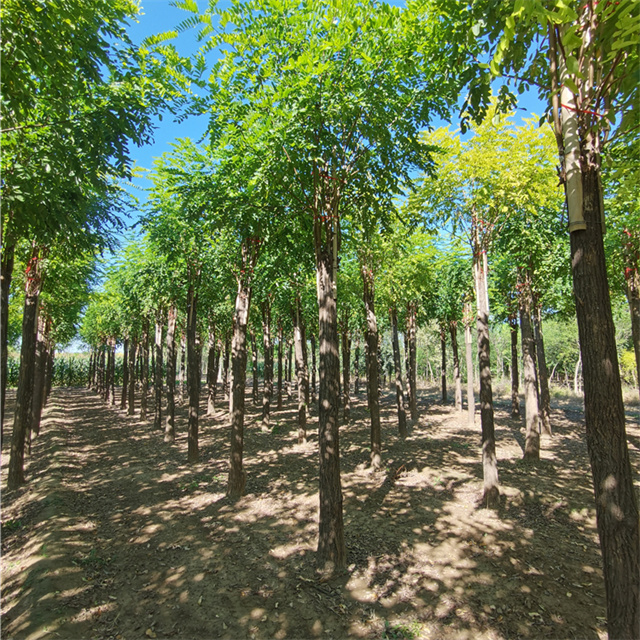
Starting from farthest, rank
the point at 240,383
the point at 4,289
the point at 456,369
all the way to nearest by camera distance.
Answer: the point at 456,369
the point at 240,383
the point at 4,289

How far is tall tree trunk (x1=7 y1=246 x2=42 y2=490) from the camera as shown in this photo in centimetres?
916

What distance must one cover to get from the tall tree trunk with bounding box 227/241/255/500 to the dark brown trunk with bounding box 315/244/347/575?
3.10m

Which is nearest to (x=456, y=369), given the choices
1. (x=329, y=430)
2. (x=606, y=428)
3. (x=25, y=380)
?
(x=329, y=430)

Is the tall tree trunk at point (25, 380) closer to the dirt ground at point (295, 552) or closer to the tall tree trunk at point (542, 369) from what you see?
the dirt ground at point (295, 552)

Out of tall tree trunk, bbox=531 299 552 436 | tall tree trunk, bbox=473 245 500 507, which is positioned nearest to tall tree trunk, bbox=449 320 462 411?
tall tree trunk, bbox=531 299 552 436

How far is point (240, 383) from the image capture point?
8648 millimetres

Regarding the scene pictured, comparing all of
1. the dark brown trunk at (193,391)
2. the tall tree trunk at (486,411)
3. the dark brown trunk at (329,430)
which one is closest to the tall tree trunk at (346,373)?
the dark brown trunk at (193,391)

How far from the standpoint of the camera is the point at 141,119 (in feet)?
16.9

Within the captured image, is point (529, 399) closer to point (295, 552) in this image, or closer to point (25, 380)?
point (295, 552)

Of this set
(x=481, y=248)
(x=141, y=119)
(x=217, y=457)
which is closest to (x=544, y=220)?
(x=481, y=248)

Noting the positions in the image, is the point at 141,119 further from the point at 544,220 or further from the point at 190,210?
the point at 544,220

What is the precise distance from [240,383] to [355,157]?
541 centimetres

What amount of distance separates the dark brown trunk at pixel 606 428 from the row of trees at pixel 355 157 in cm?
1

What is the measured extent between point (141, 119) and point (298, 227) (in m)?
3.22
